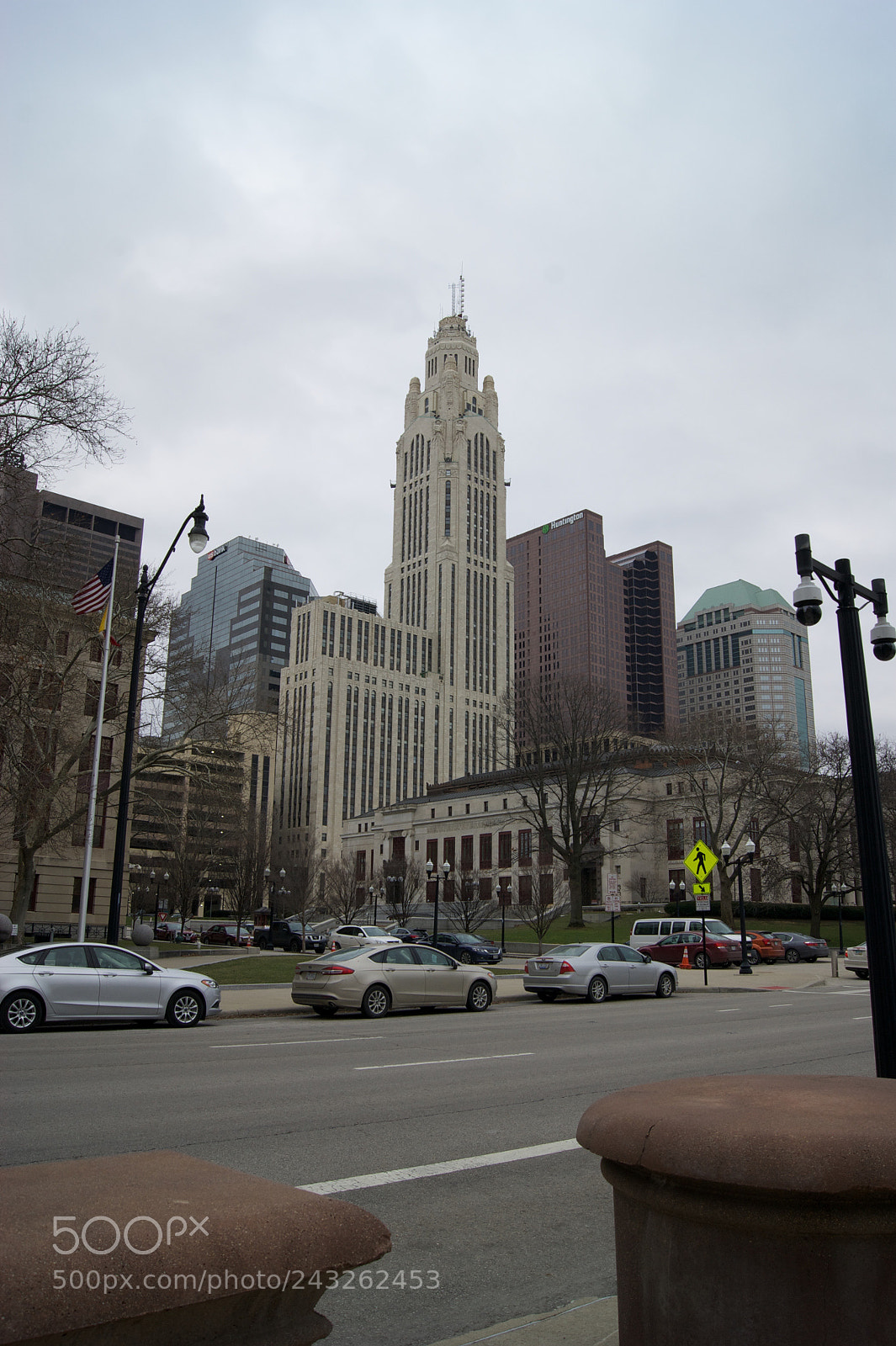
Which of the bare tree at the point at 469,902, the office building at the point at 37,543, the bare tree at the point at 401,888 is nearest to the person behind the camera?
the office building at the point at 37,543

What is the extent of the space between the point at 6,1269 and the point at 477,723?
16304 cm

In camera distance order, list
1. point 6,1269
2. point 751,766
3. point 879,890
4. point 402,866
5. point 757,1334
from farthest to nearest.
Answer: point 402,866 → point 751,766 → point 879,890 → point 757,1334 → point 6,1269

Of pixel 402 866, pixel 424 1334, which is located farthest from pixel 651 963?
pixel 402 866

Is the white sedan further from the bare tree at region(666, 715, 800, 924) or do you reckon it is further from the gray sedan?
the bare tree at region(666, 715, 800, 924)

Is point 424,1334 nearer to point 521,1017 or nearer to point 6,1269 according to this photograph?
point 6,1269

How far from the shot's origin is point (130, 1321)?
1.99 m

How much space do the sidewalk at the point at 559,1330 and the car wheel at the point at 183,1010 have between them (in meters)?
13.9

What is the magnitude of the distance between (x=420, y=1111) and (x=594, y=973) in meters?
15.6

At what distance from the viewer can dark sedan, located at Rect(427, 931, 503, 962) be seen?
3872 cm

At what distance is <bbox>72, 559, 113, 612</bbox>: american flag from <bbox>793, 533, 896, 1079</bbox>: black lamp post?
17990 millimetres

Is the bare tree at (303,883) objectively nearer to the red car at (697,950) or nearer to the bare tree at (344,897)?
the bare tree at (344,897)

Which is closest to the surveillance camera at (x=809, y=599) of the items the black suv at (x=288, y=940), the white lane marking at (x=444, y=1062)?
the white lane marking at (x=444, y=1062)

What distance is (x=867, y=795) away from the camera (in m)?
8.03

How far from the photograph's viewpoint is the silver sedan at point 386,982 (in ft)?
59.9
